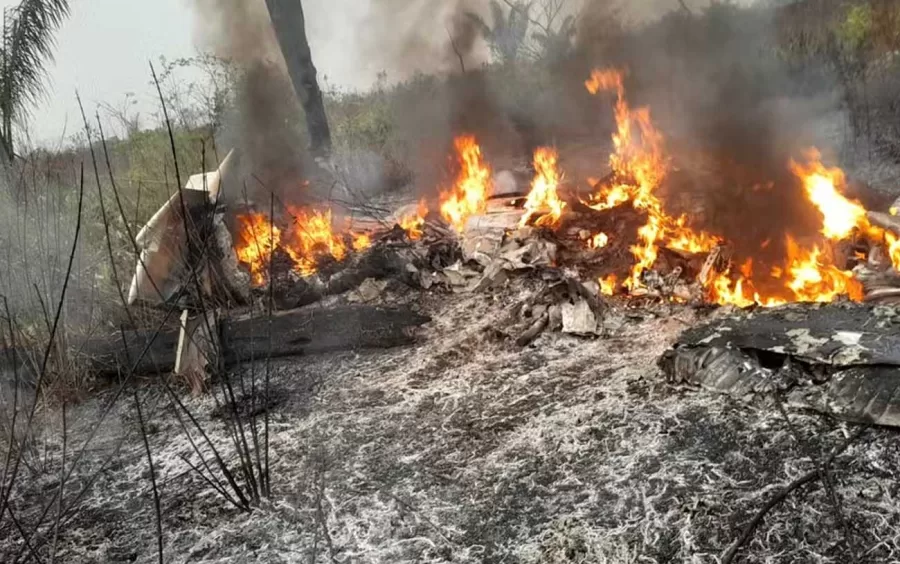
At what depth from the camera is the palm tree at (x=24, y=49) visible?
8.52m

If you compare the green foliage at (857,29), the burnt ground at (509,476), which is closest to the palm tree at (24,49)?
the burnt ground at (509,476)

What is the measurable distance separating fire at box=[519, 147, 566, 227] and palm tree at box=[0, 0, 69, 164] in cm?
686

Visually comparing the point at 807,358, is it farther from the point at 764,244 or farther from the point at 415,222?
the point at 415,222

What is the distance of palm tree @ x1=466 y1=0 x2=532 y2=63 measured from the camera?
15.2 metres

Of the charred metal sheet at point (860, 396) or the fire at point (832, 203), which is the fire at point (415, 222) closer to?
the fire at point (832, 203)

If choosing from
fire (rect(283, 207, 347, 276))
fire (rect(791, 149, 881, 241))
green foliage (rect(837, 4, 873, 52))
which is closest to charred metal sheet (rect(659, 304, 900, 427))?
fire (rect(791, 149, 881, 241))

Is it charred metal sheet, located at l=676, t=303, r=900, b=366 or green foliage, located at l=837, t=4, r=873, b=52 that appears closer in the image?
charred metal sheet, located at l=676, t=303, r=900, b=366

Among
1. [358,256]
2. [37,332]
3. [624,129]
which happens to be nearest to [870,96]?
[624,129]

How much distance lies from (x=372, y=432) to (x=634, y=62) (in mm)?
9002

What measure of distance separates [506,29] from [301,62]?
22.4 ft

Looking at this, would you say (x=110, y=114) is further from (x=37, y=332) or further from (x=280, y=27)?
(x=37, y=332)

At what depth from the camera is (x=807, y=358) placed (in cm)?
389

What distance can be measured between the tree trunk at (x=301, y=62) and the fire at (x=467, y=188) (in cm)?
320

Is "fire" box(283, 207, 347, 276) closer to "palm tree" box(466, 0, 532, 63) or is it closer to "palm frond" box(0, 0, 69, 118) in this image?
"palm frond" box(0, 0, 69, 118)
